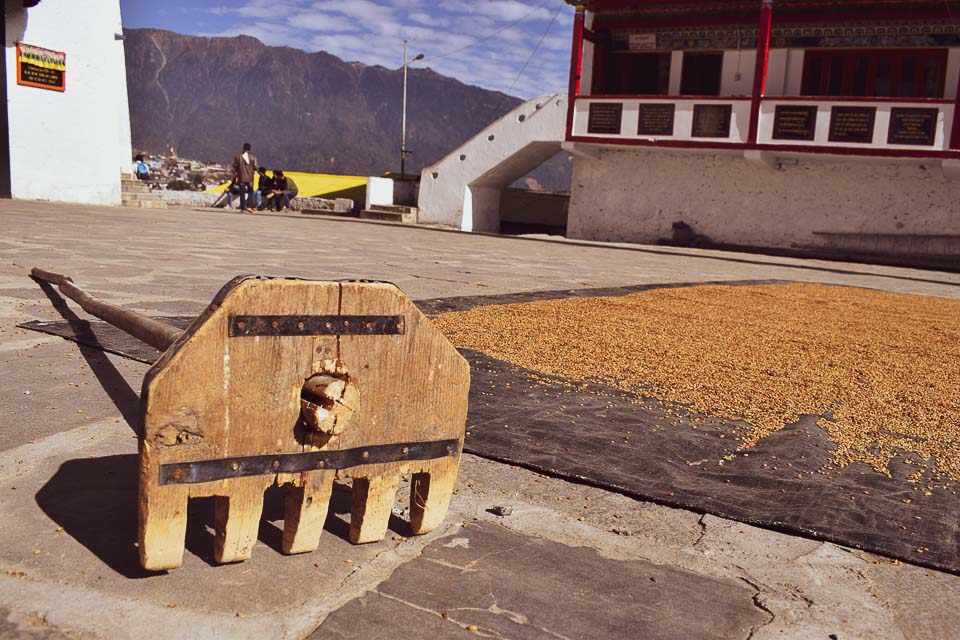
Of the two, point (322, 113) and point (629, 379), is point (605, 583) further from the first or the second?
point (322, 113)

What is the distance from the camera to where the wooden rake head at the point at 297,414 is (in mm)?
1532

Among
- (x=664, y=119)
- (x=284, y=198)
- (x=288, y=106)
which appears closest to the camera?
(x=664, y=119)

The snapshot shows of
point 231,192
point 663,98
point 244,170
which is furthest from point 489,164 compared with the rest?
point 231,192

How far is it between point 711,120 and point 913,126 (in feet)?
12.5

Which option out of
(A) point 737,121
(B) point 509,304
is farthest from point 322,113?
(B) point 509,304

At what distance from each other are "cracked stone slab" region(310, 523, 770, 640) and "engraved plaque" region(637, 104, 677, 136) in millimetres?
16448

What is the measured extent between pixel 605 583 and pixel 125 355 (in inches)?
95.7

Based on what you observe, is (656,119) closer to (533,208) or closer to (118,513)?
(533,208)

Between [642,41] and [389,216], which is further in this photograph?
[389,216]

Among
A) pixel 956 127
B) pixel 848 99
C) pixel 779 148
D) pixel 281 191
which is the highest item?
pixel 848 99

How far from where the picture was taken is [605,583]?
5.43 feet

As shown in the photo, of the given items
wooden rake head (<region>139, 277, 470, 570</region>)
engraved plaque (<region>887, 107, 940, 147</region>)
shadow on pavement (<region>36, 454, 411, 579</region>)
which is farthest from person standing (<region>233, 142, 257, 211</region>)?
wooden rake head (<region>139, 277, 470, 570</region>)

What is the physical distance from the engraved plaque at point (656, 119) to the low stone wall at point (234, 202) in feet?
31.6

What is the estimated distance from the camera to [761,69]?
1630cm
